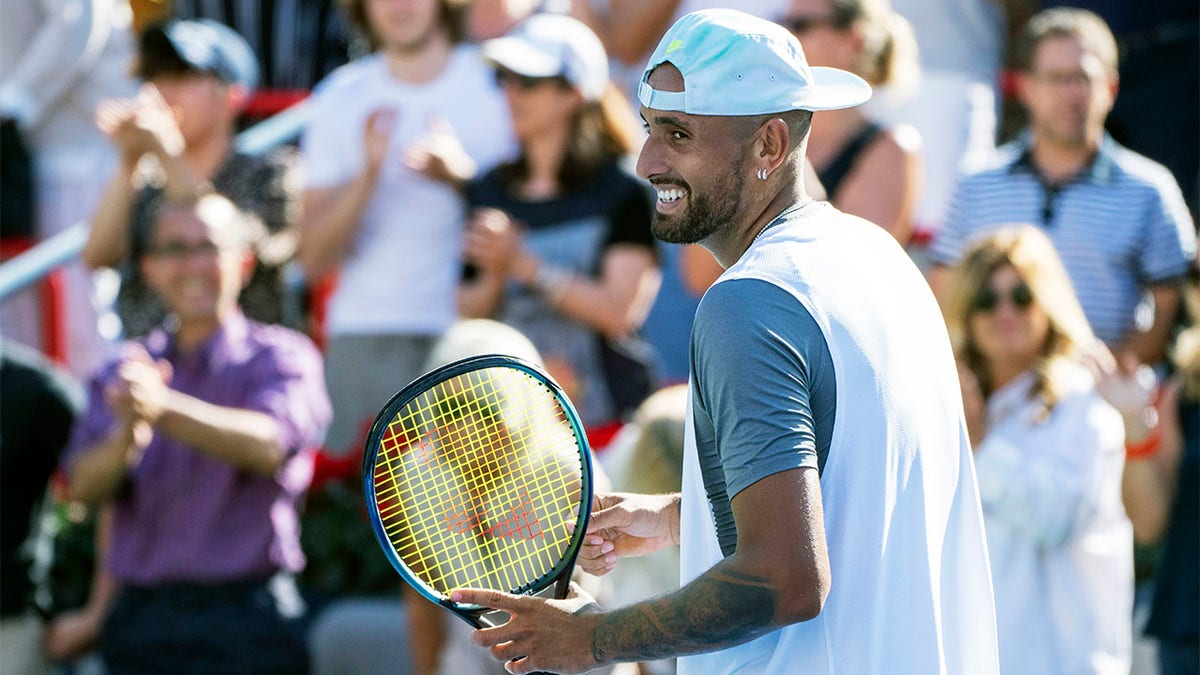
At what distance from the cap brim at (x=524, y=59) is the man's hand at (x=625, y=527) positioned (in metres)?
2.87

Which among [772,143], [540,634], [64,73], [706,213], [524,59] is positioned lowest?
[64,73]

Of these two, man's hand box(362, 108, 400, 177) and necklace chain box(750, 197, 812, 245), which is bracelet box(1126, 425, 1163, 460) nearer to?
man's hand box(362, 108, 400, 177)

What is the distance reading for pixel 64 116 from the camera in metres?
7.19

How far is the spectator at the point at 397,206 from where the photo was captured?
5902mm

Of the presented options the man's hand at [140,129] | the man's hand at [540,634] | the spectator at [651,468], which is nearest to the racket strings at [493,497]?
the man's hand at [540,634]

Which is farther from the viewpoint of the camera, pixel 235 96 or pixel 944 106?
pixel 944 106

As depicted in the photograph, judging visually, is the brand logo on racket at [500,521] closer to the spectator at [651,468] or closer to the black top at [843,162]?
the spectator at [651,468]

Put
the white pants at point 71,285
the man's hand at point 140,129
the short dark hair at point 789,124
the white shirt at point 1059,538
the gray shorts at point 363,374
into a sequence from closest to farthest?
the short dark hair at point 789,124
the white shirt at point 1059,538
the gray shorts at point 363,374
the man's hand at point 140,129
the white pants at point 71,285

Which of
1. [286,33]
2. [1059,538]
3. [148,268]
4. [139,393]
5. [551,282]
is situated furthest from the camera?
[286,33]

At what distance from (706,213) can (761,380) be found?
368 mm

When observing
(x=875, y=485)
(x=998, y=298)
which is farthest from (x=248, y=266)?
(x=875, y=485)

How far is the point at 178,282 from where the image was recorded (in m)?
5.54

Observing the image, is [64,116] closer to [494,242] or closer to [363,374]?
[363,374]

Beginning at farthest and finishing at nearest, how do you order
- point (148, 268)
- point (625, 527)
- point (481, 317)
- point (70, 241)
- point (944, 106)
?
point (70, 241) < point (944, 106) < point (148, 268) < point (481, 317) < point (625, 527)
